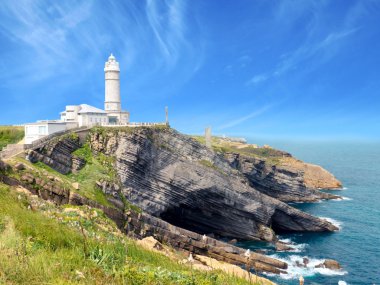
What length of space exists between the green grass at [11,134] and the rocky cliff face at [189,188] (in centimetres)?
1659

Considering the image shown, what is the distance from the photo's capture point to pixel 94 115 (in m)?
56.2

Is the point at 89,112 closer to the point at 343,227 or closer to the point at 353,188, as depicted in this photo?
the point at 343,227

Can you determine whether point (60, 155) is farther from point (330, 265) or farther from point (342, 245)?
point (342, 245)

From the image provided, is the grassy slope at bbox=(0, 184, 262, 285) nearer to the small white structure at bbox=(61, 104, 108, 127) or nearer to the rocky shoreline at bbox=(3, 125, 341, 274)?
the rocky shoreline at bbox=(3, 125, 341, 274)

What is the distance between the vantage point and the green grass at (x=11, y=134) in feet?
181

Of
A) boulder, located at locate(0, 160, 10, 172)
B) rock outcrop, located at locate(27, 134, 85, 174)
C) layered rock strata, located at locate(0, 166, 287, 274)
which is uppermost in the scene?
rock outcrop, located at locate(27, 134, 85, 174)

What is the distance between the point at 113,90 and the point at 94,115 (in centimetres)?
837

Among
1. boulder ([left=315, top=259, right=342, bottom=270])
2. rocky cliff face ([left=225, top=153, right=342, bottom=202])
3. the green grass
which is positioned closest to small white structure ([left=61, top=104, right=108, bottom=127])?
the green grass

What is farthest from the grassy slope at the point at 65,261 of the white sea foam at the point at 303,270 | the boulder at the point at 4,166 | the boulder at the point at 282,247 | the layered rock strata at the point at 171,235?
the boulder at the point at 282,247

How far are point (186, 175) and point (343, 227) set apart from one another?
86.3 feet

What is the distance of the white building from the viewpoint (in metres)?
49.8

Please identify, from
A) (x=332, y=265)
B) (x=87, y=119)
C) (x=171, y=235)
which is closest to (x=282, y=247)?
(x=332, y=265)

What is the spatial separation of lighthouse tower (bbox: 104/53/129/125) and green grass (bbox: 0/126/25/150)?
45.7 ft

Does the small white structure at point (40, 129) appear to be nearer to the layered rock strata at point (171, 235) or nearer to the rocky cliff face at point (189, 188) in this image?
the rocky cliff face at point (189, 188)
